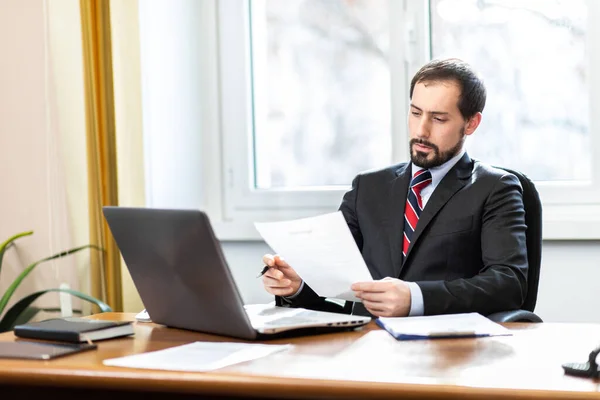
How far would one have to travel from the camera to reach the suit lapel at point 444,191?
2.18m

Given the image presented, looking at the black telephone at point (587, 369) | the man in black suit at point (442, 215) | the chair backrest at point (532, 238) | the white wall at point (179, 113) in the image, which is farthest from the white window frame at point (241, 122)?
the black telephone at point (587, 369)

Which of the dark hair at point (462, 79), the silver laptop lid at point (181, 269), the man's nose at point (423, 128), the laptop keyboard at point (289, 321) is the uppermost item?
the dark hair at point (462, 79)

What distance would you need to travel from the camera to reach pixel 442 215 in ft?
7.18

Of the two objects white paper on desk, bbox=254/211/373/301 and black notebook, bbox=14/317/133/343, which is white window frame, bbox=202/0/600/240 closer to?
white paper on desk, bbox=254/211/373/301

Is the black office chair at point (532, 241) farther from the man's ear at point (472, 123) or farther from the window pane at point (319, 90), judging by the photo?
the window pane at point (319, 90)

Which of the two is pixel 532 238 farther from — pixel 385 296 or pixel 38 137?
pixel 38 137

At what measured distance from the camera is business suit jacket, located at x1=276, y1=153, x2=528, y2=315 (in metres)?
1.98

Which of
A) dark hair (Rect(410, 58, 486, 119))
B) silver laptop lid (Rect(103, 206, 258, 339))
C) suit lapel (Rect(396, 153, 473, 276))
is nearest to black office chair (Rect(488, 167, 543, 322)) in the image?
suit lapel (Rect(396, 153, 473, 276))

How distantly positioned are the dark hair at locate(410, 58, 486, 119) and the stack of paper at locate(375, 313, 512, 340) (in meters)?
0.74

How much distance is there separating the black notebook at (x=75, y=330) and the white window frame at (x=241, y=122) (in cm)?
158

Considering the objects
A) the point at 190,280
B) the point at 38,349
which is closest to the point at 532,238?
the point at 190,280

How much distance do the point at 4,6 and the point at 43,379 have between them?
246cm

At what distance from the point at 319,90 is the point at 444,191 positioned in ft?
4.00

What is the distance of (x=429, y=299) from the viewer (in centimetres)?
184
